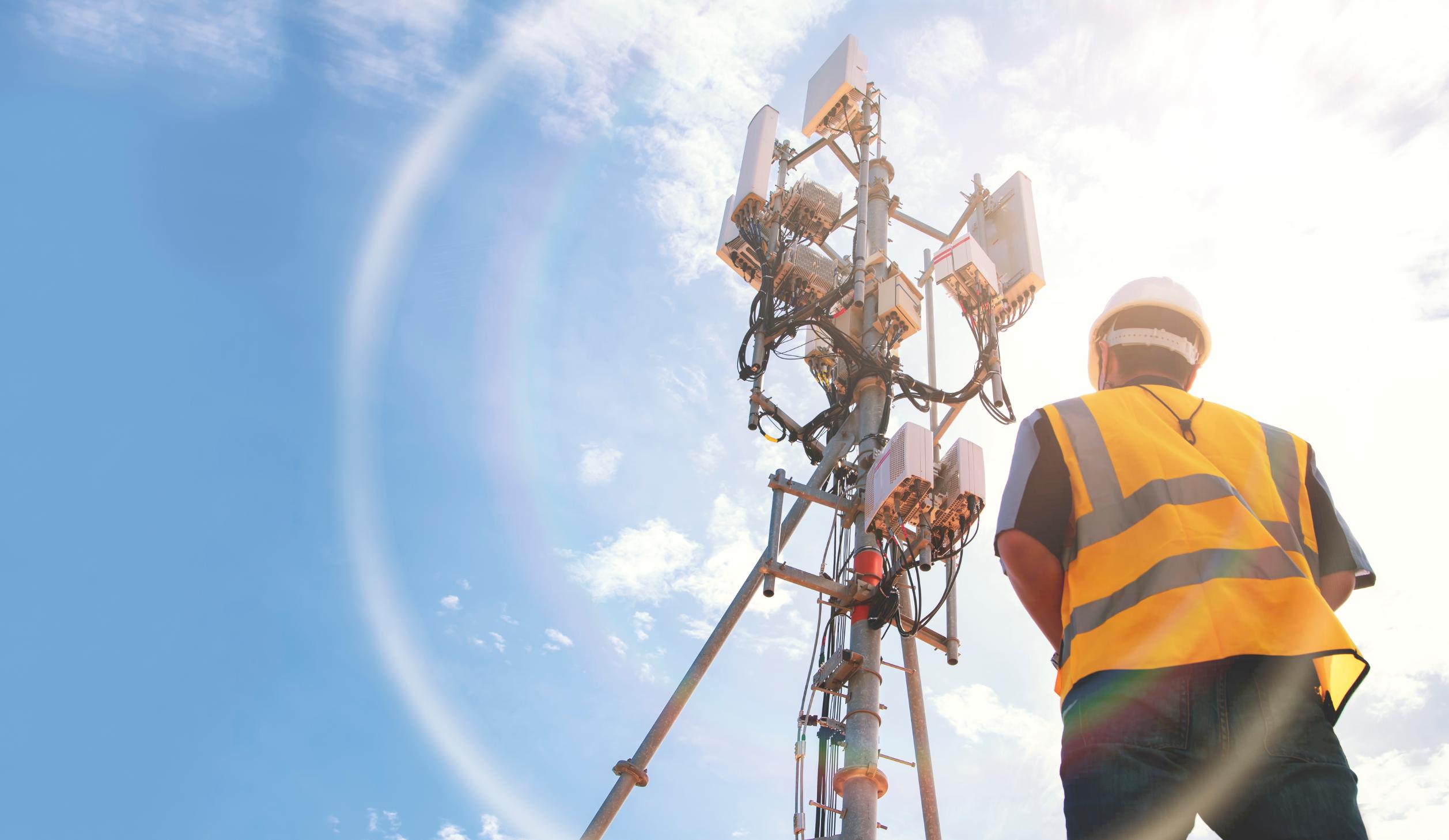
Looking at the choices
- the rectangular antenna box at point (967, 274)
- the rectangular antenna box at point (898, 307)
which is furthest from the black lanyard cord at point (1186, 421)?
the rectangular antenna box at point (967, 274)

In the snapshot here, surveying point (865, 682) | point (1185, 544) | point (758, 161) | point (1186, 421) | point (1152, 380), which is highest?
point (758, 161)

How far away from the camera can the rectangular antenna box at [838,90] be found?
449 inches

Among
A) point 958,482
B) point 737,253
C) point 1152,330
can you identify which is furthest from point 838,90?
point 1152,330

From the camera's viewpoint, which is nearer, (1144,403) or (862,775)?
(1144,403)

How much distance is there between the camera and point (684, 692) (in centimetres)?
769

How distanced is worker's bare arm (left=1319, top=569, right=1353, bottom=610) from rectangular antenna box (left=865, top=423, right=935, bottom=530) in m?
5.12

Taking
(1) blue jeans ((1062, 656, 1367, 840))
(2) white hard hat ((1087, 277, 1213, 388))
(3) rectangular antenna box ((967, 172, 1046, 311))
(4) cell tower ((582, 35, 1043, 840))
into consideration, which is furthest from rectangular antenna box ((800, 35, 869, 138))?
(1) blue jeans ((1062, 656, 1367, 840))

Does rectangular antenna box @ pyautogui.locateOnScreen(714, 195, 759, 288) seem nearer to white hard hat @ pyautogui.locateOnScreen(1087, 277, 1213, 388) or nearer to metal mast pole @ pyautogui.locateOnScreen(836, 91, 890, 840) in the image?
metal mast pole @ pyautogui.locateOnScreen(836, 91, 890, 840)

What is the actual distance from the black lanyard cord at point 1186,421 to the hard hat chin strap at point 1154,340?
0.82ft

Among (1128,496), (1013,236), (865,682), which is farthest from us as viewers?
(1013,236)

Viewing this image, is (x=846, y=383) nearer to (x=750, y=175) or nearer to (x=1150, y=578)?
(x=750, y=175)

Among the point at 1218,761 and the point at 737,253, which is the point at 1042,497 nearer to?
the point at 1218,761

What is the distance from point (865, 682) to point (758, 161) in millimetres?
6212

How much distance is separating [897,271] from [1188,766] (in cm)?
870
